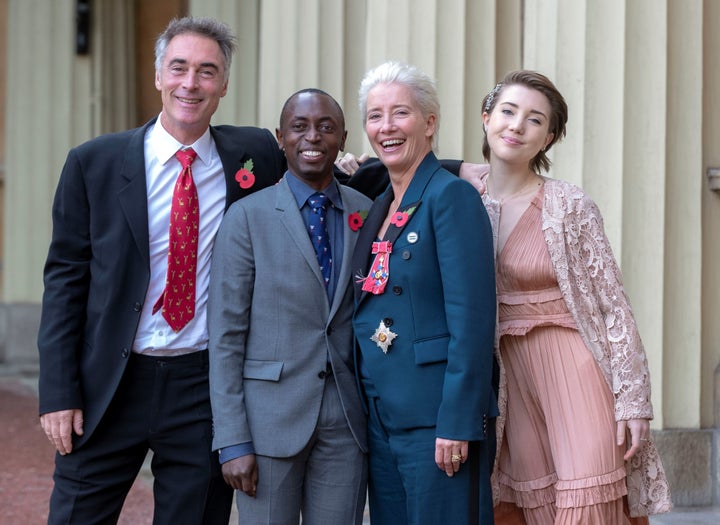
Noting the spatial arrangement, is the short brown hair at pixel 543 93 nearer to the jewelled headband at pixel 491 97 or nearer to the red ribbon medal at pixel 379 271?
the jewelled headband at pixel 491 97

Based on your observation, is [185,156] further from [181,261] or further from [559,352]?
[559,352]

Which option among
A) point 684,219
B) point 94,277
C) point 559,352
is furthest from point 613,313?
point 684,219

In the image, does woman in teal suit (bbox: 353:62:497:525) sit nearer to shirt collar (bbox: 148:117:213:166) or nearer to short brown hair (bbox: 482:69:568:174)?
short brown hair (bbox: 482:69:568:174)

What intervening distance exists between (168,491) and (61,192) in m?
1.05

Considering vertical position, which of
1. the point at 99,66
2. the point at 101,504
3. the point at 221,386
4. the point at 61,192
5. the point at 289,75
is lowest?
the point at 101,504

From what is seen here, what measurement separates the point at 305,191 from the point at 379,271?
396 mm

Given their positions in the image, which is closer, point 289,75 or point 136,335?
point 136,335

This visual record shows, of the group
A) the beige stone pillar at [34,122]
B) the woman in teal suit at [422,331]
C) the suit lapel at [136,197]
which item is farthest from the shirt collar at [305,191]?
the beige stone pillar at [34,122]

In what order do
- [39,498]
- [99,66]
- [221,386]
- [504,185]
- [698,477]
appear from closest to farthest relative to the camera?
[221,386], [504,185], [698,477], [39,498], [99,66]

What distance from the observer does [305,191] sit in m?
3.35

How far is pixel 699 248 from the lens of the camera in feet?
17.3

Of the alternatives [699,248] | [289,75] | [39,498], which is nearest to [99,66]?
[289,75]

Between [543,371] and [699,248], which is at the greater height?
[699,248]

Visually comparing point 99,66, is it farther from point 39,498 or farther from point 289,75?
point 39,498
